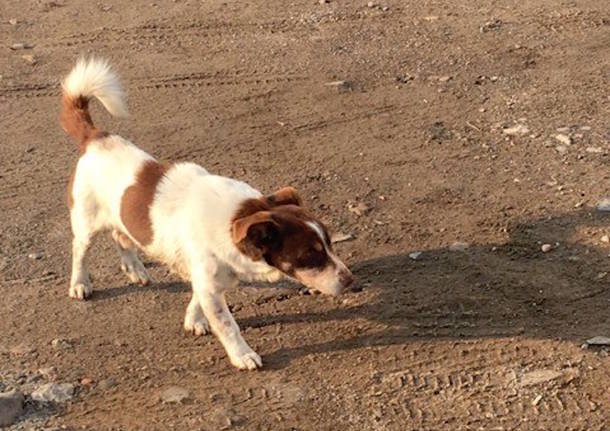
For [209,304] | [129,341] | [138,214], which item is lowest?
[129,341]

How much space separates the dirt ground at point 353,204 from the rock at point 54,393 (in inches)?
2.3

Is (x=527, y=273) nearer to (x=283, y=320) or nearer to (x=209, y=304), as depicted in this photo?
(x=283, y=320)

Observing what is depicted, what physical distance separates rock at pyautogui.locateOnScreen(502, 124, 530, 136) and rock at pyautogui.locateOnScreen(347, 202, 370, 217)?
1.49 m

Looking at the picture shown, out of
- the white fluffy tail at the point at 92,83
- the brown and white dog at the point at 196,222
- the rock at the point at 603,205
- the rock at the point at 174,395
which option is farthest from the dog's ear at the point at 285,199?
the rock at the point at 603,205

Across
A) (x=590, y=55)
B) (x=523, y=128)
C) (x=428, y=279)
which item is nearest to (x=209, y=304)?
(x=428, y=279)

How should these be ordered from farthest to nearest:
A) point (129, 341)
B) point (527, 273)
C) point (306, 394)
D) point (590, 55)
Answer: point (590, 55), point (527, 273), point (129, 341), point (306, 394)

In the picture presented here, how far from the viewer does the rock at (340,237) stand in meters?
6.57

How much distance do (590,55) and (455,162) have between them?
2.22 metres

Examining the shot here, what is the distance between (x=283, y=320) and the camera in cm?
586

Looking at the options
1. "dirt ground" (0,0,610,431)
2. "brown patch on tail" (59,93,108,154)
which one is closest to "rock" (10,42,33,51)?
"dirt ground" (0,0,610,431)

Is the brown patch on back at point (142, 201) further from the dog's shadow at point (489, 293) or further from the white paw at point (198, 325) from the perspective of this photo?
the dog's shadow at point (489, 293)

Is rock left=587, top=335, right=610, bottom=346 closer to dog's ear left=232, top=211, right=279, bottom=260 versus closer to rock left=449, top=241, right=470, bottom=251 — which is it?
rock left=449, top=241, right=470, bottom=251

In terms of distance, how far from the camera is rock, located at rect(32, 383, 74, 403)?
5234 millimetres

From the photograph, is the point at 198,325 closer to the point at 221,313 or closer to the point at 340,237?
the point at 221,313
